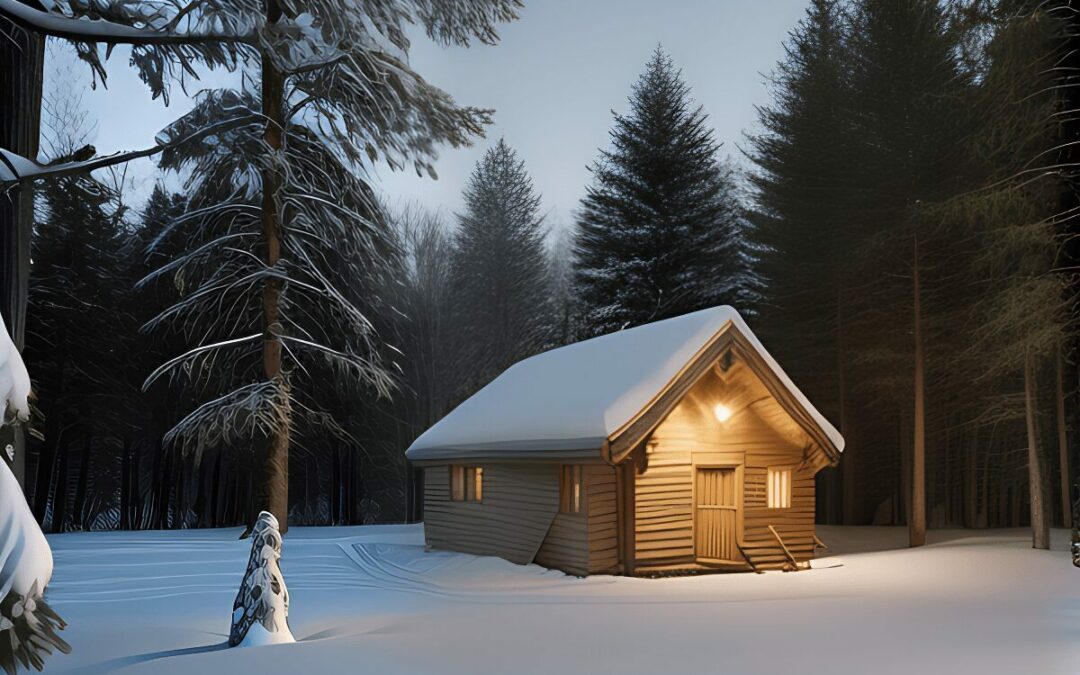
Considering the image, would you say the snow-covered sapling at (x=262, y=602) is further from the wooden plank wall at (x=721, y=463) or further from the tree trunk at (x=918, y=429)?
the tree trunk at (x=918, y=429)

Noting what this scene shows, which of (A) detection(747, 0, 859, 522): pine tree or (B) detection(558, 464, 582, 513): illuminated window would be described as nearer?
(B) detection(558, 464, 582, 513): illuminated window

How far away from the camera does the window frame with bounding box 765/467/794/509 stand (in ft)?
56.3

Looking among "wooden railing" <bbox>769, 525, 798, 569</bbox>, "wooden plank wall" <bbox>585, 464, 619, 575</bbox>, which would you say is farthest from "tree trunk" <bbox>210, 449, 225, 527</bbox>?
"wooden railing" <bbox>769, 525, 798, 569</bbox>

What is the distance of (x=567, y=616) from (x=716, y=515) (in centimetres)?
683

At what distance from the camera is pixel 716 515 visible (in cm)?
1748

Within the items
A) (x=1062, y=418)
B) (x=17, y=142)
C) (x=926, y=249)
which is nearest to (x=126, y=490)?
(x=926, y=249)

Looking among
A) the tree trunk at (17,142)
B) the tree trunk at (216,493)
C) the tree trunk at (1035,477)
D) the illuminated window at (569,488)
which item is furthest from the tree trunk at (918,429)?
the tree trunk at (216,493)

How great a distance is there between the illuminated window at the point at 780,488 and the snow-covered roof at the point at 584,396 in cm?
110

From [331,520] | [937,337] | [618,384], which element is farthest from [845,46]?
[331,520]

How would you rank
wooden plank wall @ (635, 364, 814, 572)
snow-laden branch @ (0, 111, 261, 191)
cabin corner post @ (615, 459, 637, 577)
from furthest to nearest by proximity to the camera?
wooden plank wall @ (635, 364, 814, 572) < cabin corner post @ (615, 459, 637, 577) < snow-laden branch @ (0, 111, 261, 191)

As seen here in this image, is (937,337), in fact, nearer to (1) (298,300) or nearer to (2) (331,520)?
(1) (298,300)

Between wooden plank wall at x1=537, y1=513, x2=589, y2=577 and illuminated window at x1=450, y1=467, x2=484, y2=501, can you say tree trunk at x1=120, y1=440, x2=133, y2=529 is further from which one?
wooden plank wall at x1=537, y1=513, x2=589, y2=577

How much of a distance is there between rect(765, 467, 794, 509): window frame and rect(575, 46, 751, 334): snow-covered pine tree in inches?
506

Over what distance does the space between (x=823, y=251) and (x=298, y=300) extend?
1569cm
